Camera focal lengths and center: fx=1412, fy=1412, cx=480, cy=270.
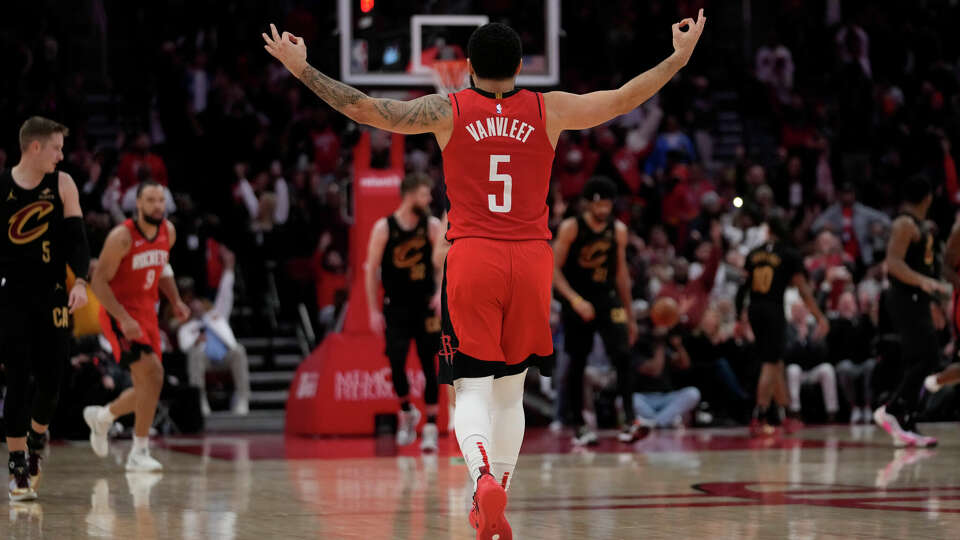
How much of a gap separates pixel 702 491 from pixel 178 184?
476 inches

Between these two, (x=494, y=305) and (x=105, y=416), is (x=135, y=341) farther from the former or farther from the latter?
(x=494, y=305)

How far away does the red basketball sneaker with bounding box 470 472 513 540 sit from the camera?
5203mm

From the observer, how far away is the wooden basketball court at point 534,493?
653 cm

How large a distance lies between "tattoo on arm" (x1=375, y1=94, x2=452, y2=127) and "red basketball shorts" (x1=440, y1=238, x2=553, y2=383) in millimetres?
506

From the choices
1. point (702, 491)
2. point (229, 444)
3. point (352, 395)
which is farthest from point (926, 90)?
point (702, 491)

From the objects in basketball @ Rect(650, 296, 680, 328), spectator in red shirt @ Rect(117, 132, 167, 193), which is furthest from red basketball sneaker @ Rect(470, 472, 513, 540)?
spectator in red shirt @ Rect(117, 132, 167, 193)

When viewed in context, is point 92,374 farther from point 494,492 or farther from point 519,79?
point 494,492

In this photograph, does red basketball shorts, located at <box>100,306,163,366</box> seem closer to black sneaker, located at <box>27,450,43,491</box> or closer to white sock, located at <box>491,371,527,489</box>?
black sneaker, located at <box>27,450,43,491</box>

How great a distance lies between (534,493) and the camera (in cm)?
819

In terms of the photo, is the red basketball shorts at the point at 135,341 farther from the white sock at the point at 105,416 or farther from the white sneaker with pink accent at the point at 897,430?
the white sneaker with pink accent at the point at 897,430

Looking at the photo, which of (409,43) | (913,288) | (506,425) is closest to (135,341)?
(506,425)

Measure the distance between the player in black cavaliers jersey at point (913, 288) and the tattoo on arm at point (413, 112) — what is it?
6640 mm

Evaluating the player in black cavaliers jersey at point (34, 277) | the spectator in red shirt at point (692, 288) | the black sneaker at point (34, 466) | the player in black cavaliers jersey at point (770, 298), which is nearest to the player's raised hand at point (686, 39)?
the player in black cavaliers jersey at point (34, 277)

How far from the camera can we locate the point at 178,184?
61.8 ft
